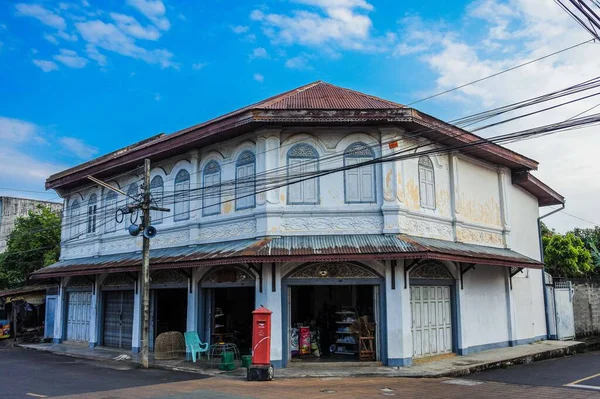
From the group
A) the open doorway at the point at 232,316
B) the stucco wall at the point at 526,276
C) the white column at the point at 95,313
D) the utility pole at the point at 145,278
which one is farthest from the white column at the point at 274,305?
the stucco wall at the point at 526,276

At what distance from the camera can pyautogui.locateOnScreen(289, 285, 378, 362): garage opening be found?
15305 millimetres

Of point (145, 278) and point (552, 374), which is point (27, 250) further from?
point (552, 374)

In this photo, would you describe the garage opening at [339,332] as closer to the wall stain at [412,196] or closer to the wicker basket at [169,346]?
the wall stain at [412,196]

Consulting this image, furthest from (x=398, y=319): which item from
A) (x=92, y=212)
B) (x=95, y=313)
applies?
(x=92, y=212)

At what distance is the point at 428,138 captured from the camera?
16984 millimetres

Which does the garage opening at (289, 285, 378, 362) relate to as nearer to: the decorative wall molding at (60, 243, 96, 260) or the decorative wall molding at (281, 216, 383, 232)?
the decorative wall molding at (281, 216, 383, 232)

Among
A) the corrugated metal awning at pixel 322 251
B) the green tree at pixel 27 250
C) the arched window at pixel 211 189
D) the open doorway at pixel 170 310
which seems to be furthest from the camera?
the green tree at pixel 27 250

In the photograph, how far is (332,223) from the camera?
15.7 metres

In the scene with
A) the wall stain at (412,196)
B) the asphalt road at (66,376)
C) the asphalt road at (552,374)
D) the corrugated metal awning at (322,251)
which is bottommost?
the asphalt road at (552,374)

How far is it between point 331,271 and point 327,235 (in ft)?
3.47

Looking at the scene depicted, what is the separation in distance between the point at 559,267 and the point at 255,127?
27.1 meters

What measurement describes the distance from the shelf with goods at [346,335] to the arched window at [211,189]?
522cm

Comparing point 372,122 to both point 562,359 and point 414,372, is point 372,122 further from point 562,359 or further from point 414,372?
point 562,359

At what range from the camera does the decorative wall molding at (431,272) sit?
15.9 metres
